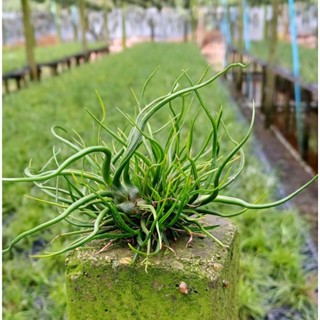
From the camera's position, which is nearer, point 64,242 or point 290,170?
point 64,242

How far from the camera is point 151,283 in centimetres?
118

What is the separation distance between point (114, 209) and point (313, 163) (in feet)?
15.8

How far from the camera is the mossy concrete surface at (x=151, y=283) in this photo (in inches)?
45.7

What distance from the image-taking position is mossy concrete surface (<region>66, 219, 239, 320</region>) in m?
1.16

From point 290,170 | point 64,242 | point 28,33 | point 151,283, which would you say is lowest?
point 290,170

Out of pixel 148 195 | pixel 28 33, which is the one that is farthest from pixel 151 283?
pixel 28 33

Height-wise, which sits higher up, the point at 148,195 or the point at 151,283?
the point at 148,195

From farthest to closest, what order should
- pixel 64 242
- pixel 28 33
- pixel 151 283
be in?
Result: pixel 28 33 → pixel 64 242 → pixel 151 283

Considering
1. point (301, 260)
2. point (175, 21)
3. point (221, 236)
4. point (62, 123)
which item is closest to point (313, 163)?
point (62, 123)

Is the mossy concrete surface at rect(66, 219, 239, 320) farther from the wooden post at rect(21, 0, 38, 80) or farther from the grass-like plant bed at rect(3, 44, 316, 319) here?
the wooden post at rect(21, 0, 38, 80)

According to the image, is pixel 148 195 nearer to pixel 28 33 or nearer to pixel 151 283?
pixel 151 283

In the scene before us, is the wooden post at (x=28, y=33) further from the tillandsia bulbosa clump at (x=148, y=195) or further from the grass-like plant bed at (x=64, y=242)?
the tillandsia bulbosa clump at (x=148, y=195)

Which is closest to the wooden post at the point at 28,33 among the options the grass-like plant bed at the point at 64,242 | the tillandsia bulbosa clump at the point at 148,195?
the grass-like plant bed at the point at 64,242

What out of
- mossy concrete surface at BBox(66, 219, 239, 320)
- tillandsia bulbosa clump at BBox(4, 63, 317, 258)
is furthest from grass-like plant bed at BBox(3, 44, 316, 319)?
mossy concrete surface at BBox(66, 219, 239, 320)
